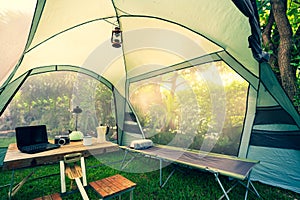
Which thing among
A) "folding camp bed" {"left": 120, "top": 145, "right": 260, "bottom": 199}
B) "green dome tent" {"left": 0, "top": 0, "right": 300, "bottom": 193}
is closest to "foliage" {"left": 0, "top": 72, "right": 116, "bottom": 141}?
"green dome tent" {"left": 0, "top": 0, "right": 300, "bottom": 193}

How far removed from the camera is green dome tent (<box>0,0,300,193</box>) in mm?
1801

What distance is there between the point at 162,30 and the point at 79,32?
1355 mm

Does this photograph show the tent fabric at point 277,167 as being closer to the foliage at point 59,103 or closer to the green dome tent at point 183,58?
the green dome tent at point 183,58

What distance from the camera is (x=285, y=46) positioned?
96.6 inches

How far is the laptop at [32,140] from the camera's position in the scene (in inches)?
72.8

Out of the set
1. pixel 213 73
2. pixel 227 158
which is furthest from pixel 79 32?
pixel 227 158

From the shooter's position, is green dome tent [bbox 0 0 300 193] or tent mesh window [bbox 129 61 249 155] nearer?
green dome tent [bbox 0 0 300 193]

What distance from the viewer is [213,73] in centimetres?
288

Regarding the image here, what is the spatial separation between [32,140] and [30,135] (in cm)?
7

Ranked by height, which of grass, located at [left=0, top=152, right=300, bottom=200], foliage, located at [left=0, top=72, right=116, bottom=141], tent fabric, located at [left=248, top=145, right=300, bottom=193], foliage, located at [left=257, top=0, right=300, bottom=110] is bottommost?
grass, located at [left=0, top=152, right=300, bottom=200]

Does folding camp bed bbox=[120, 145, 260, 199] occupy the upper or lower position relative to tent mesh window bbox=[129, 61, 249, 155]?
lower

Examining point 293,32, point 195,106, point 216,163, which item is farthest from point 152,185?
point 293,32

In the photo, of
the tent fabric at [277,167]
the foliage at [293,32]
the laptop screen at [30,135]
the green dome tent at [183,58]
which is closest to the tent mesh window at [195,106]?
the green dome tent at [183,58]

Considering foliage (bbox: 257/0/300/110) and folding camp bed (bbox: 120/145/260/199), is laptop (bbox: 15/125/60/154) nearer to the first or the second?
folding camp bed (bbox: 120/145/260/199)
